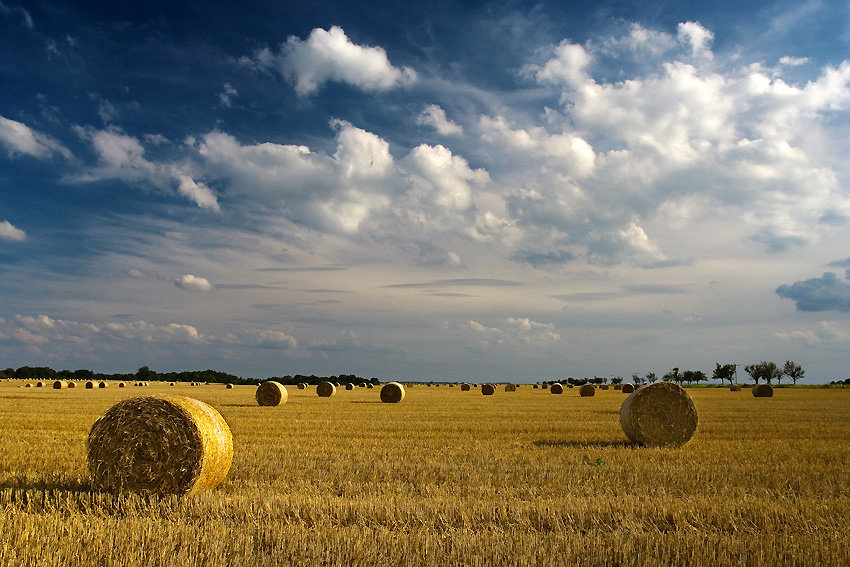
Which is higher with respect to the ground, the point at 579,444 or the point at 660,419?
the point at 660,419

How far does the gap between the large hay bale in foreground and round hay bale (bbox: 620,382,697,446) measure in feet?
32.7

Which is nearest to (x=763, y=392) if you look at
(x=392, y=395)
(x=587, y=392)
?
(x=587, y=392)

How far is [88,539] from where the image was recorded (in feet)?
19.8

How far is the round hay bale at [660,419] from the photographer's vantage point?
1465 cm

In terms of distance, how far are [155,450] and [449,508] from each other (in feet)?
14.2

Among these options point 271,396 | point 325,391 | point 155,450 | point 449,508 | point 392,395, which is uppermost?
point 155,450

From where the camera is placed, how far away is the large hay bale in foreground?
27.8 feet

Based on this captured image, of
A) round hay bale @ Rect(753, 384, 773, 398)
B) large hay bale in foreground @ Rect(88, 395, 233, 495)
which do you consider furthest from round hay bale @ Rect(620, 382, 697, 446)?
round hay bale @ Rect(753, 384, 773, 398)

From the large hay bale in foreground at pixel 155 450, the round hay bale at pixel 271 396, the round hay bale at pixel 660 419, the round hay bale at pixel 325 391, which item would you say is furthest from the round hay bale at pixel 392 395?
the large hay bale in foreground at pixel 155 450

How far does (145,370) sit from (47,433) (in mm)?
115968

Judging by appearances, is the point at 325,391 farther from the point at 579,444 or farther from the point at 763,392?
the point at 763,392

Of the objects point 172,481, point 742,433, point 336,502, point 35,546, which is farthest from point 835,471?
point 35,546

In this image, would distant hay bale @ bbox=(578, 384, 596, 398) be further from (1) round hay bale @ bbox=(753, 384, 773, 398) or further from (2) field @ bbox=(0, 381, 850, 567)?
(2) field @ bbox=(0, 381, 850, 567)

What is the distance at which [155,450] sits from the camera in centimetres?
862
